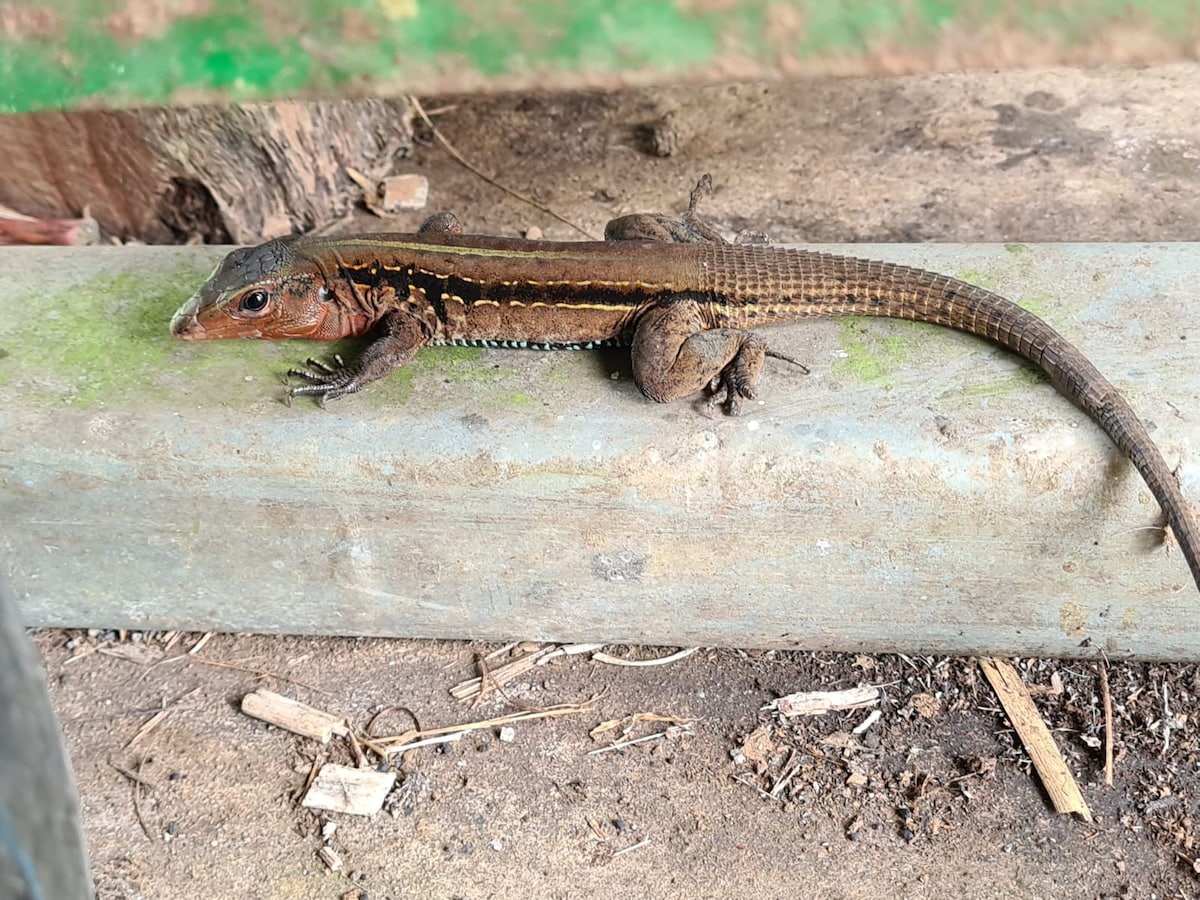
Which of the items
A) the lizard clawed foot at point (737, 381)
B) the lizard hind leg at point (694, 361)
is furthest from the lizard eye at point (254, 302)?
the lizard clawed foot at point (737, 381)

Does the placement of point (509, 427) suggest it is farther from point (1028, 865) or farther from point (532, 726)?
point (1028, 865)

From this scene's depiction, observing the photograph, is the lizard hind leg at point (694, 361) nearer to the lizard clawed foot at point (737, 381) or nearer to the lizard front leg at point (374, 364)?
the lizard clawed foot at point (737, 381)

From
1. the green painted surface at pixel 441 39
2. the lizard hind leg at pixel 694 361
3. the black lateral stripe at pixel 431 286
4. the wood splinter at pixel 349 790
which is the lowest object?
the wood splinter at pixel 349 790

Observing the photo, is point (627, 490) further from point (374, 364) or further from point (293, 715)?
point (293, 715)

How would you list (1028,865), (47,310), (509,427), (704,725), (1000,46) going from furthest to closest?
(47,310), (704,725), (509,427), (1028,865), (1000,46)

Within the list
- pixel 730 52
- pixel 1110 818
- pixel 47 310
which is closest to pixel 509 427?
pixel 47 310

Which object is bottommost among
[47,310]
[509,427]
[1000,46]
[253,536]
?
[253,536]

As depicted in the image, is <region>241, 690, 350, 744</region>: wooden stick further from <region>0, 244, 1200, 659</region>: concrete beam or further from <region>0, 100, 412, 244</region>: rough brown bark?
<region>0, 100, 412, 244</region>: rough brown bark
